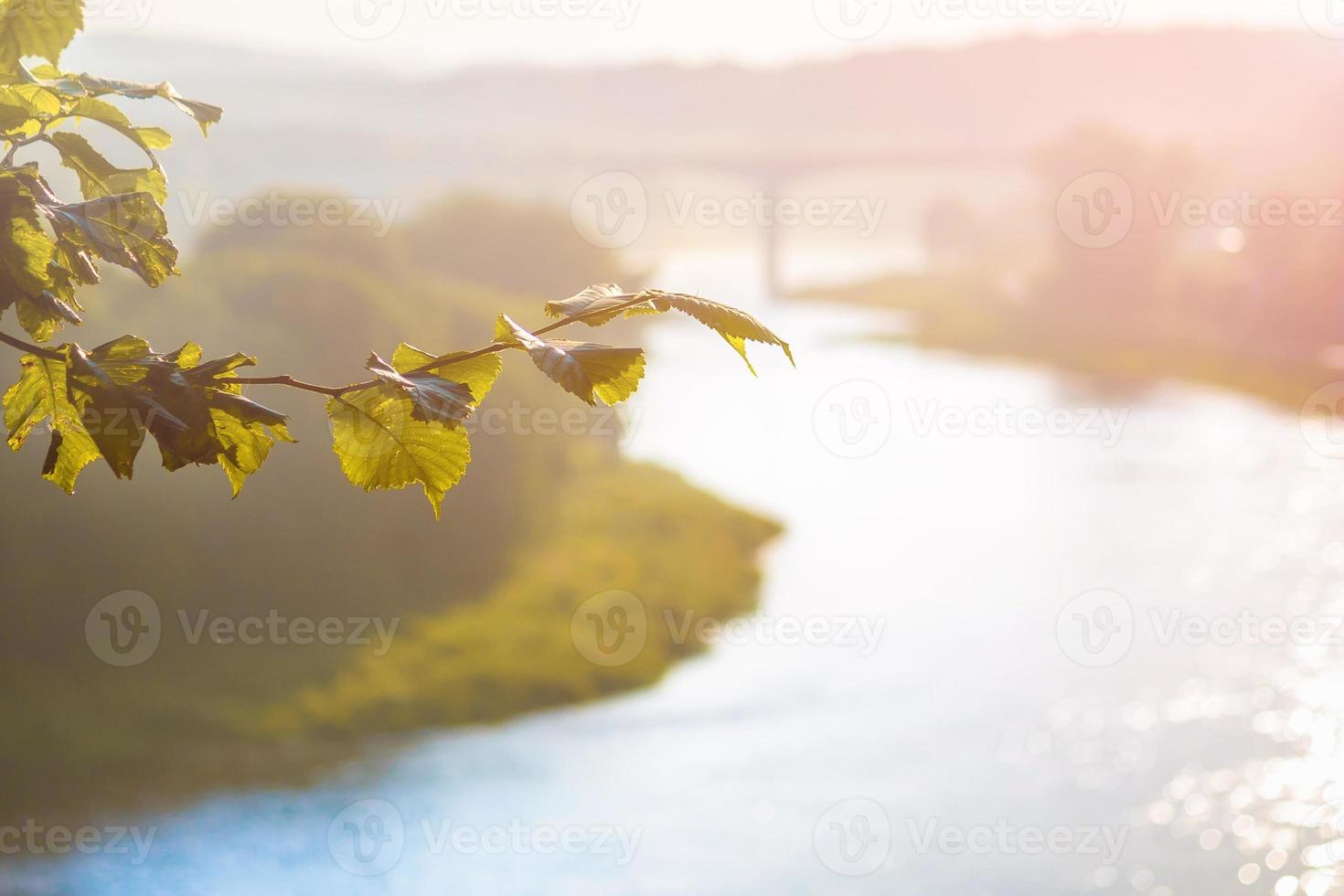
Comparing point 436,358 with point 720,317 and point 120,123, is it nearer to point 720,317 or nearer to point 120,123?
point 720,317

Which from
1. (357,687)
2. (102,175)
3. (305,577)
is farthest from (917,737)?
(102,175)

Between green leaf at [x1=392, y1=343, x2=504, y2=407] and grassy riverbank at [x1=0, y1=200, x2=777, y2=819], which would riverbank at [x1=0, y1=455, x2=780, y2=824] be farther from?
green leaf at [x1=392, y1=343, x2=504, y2=407]

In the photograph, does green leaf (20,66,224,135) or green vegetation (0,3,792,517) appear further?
green leaf (20,66,224,135)

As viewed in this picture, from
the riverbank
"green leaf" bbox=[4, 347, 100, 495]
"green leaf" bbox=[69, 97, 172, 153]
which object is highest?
"green leaf" bbox=[69, 97, 172, 153]

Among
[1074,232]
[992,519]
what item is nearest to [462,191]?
[992,519]

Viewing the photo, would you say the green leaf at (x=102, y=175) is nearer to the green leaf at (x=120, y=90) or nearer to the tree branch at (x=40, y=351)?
the green leaf at (x=120, y=90)

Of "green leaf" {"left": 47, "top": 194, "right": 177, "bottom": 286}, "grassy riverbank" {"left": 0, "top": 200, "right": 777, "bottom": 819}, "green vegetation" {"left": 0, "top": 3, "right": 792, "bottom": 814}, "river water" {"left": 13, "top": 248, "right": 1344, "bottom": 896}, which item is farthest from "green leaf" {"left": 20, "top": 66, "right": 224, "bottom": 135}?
"grassy riverbank" {"left": 0, "top": 200, "right": 777, "bottom": 819}
